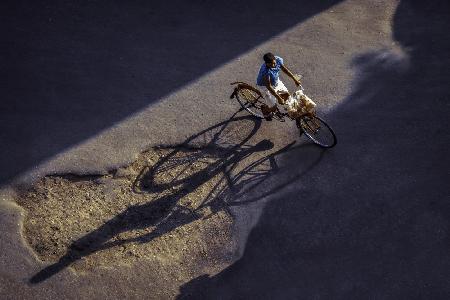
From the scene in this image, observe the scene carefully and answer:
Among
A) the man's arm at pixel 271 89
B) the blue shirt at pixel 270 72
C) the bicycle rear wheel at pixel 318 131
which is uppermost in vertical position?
the blue shirt at pixel 270 72

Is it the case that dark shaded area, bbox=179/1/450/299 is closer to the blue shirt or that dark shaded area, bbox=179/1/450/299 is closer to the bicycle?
the bicycle

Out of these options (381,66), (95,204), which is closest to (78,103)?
(95,204)

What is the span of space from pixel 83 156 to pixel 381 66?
21.1ft

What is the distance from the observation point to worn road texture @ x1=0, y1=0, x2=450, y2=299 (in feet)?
27.3

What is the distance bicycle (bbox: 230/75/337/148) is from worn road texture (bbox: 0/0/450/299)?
21 cm

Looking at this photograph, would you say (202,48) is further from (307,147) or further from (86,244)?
(86,244)

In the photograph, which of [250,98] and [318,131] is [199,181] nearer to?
[250,98]

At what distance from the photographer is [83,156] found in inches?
370

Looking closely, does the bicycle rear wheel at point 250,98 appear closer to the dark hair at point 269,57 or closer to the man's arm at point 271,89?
the man's arm at point 271,89

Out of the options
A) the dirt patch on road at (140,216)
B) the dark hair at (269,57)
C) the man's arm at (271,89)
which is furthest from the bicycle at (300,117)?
the dirt patch on road at (140,216)

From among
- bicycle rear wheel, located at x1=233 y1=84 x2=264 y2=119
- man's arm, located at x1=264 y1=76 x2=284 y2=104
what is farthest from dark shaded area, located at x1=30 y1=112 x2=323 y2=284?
man's arm, located at x1=264 y1=76 x2=284 y2=104

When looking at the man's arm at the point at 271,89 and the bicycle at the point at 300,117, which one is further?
the bicycle at the point at 300,117

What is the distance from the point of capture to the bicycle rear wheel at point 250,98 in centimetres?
948

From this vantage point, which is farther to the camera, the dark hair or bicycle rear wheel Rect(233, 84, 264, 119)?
bicycle rear wheel Rect(233, 84, 264, 119)
